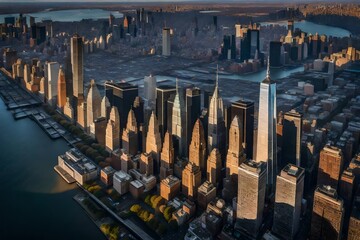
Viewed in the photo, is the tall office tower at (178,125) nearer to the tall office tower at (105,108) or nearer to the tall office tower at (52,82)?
the tall office tower at (105,108)

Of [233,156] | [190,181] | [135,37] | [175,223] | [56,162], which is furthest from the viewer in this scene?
[135,37]

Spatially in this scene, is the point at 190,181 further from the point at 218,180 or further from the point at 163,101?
the point at 163,101

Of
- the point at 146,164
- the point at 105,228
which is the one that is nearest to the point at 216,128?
the point at 146,164

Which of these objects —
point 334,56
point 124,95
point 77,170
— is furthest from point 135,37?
point 77,170

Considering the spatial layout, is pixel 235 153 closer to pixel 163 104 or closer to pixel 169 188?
pixel 169 188

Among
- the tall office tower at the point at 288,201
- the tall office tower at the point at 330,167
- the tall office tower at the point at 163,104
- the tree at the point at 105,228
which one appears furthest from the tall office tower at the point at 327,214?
the tall office tower at the point at 163,104

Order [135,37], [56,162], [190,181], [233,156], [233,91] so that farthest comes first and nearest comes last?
[135,37] → [233,91] → [56,162] → [233,156] → [190,181]
